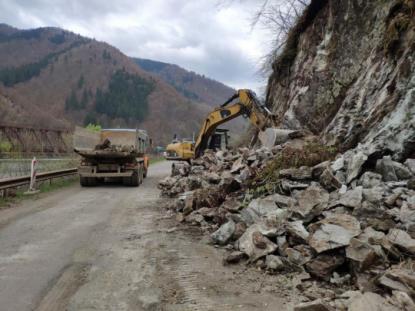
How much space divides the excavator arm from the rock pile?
20.4ft

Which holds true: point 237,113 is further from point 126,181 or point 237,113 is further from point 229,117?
point 126,181

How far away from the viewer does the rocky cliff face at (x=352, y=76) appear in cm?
701

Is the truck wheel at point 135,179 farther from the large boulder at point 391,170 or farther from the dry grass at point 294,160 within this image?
the large boulder at point 391,170

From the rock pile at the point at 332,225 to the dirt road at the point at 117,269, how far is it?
1.41 ft

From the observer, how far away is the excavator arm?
46.9 ft

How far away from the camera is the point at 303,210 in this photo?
5676 millimetres

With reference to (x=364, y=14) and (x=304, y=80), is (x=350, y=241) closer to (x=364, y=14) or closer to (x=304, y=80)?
(x=364, y=14)

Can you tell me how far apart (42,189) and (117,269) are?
30.8ft

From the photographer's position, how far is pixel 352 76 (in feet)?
38.9

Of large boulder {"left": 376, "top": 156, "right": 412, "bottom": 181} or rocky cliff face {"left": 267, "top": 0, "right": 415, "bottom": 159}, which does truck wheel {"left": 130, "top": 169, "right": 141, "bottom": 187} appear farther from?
large boulder {"left": 376, "top": 156, "right": 412, "bottom": 181}

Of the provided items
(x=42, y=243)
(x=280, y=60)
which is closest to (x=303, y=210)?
(x=42, y=243)

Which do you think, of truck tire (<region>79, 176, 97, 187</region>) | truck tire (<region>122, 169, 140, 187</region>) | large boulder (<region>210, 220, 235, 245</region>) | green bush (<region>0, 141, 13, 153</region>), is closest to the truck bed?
truck tire (<region>122, 169, 140, 187</region>)

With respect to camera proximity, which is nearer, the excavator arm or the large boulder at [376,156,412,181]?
the large boulder at [376,156,412,181]

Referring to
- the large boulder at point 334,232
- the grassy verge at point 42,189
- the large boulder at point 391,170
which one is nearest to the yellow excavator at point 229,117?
the grassy verge at point 42,189
